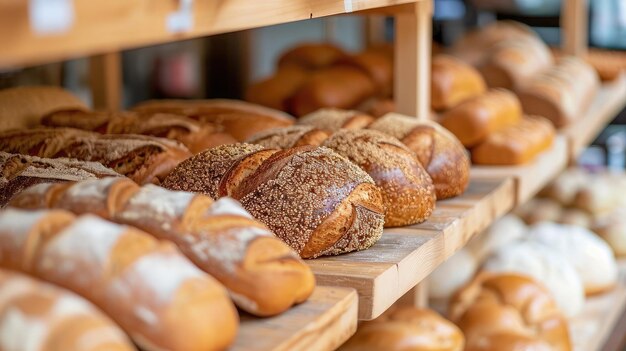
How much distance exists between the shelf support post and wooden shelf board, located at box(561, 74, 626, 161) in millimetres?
962

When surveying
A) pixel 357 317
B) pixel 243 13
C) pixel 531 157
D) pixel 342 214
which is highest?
pixel 243 13

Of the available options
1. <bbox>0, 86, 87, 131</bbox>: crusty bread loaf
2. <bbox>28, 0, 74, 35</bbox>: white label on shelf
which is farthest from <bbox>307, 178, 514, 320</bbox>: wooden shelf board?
<bbox>0, 86, 87, 131</bbox>: crusty bread loaf

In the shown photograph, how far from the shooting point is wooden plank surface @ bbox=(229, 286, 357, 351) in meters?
1.08

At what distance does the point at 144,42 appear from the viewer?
2.97ft

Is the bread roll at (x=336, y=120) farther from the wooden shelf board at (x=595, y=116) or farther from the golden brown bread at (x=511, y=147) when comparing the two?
the wooden shelf board at (x=595, y=116)

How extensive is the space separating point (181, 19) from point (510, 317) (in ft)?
5.27

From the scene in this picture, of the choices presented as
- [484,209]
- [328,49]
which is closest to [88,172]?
[484,209]

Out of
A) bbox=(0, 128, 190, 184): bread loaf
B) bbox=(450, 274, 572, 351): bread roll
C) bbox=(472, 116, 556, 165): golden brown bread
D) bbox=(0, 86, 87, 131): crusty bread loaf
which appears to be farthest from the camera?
bbox=(472, 116, 556, 165): golden brown bread

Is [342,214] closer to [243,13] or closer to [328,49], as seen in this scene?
[243,13]

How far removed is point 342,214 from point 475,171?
3.40ft

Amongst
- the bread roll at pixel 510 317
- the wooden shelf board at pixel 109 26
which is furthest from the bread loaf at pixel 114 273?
the bread roll at pixel 510 317

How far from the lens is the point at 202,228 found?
3.65 ft

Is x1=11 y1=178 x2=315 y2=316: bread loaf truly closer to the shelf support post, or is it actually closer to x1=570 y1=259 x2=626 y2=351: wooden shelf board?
the shelf support post

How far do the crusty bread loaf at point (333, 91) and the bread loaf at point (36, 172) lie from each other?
1268 mm
